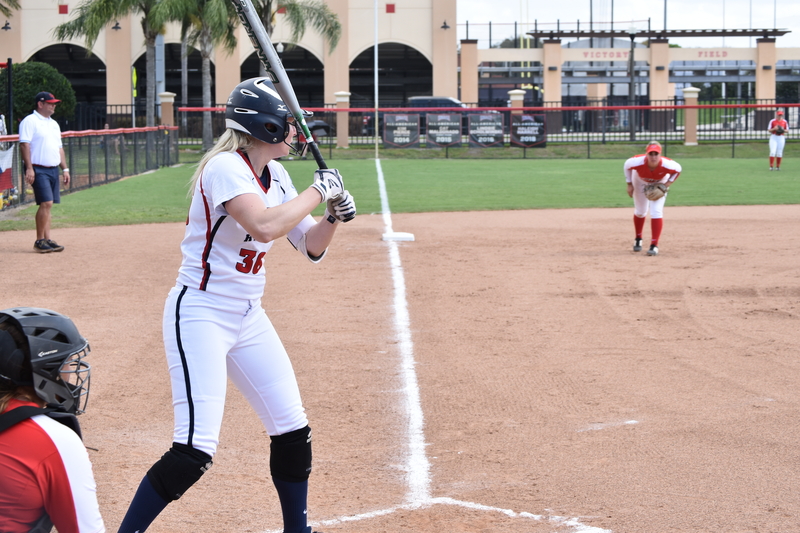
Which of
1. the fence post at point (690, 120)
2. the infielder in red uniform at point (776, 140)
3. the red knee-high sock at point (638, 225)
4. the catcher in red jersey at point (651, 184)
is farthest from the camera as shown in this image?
the fence post at point (690, 120)

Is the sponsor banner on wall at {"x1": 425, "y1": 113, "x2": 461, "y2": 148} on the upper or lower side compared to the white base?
upper

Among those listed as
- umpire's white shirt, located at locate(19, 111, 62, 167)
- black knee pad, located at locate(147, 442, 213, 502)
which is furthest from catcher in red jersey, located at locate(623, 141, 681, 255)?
black knee pad, located at locate(147, 442, 213, 502)

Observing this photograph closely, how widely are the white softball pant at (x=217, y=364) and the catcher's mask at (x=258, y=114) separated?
70cm

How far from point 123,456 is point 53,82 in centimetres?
3582

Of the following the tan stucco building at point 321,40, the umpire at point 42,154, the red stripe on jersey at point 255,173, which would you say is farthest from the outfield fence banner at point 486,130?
the red stripe on jersey at point 255,173

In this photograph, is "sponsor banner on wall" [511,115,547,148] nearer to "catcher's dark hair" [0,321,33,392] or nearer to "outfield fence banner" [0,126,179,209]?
"outfield fence banner" [0,126,179,209]

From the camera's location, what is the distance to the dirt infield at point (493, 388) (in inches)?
172

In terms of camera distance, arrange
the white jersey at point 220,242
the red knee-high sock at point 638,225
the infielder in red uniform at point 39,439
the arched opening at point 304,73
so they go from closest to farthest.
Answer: the infielder in red uniform at point 39,439, the white jersey at point 220,242, the red knee-high sock at point 638,225, the arched opening at point 304,73

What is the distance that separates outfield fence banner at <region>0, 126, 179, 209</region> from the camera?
18.0 metres

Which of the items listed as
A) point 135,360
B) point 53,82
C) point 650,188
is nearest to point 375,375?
point 135,360

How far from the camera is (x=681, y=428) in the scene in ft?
17.7

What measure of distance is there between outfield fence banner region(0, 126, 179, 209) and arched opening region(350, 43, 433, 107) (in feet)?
96.3

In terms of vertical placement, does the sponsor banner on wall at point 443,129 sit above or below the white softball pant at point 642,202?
above

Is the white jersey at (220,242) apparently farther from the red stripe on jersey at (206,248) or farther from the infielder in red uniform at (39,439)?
the infielder in red uniform at (39,439)
